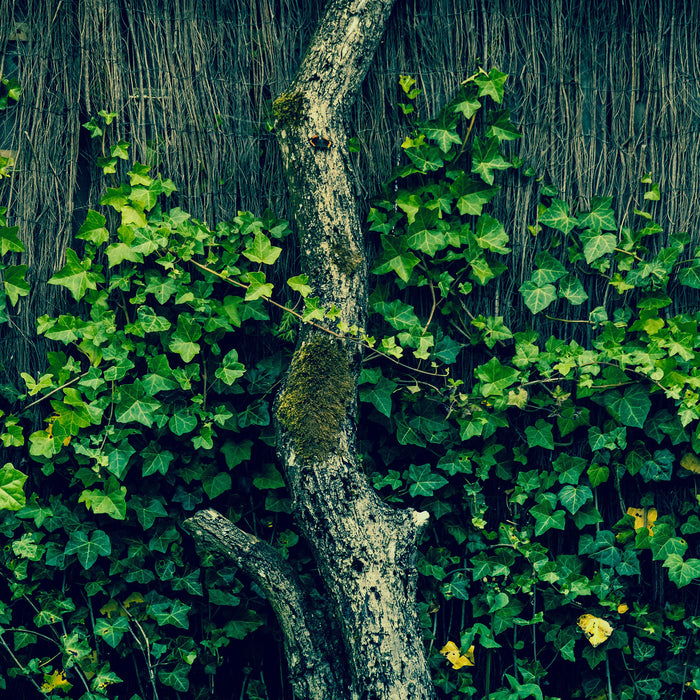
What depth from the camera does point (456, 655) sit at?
2076mm

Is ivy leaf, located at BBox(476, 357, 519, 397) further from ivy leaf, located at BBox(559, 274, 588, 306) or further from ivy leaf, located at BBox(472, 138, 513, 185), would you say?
ivy leaf, located at BBox(472, 138, 513, 185)

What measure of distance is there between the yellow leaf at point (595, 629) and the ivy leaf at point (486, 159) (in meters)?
1.48

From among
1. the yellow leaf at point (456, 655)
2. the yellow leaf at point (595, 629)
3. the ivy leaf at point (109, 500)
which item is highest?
the ivy leaf at point (109, 500)

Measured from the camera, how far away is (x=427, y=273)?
2.06 m

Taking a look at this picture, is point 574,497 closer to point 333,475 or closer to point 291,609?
point 333,475

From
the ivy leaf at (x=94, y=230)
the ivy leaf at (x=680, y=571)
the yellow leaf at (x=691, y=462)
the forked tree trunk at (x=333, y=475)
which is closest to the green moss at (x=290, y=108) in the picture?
the forked tree trunk at (x=333, y=475)

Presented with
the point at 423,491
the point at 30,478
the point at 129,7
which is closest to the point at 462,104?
the point at 129,7

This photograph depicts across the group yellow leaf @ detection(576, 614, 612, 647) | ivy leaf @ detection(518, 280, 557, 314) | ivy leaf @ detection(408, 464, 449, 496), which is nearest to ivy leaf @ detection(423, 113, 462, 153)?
ivy leaf @ detection(518, 280, 557, 314)

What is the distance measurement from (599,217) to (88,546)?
1.98m

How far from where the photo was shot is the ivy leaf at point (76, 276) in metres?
1.96

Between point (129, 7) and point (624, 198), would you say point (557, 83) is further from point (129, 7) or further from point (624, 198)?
point (129, 7)

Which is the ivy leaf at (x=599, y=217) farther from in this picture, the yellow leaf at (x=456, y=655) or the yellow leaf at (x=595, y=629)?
the yellow leaf at (x=456, y=655)

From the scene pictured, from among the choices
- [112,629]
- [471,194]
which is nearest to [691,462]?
[471,194]

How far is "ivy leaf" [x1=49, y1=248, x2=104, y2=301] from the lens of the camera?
196 cm
